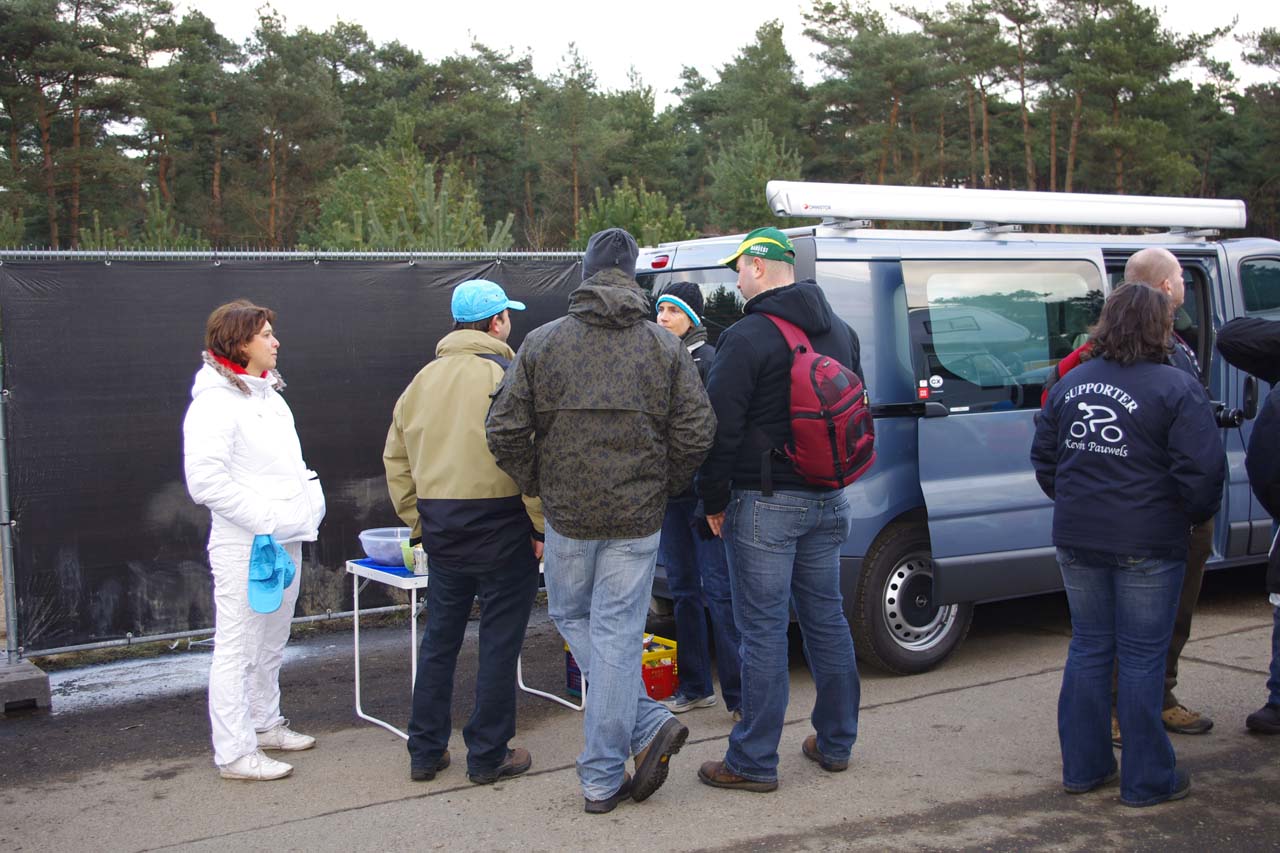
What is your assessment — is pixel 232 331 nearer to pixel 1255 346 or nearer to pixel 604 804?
pixel 604 804

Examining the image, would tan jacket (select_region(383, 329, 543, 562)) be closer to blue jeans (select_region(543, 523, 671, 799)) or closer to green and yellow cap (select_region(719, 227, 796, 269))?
blue jeans (select_region(543, 523, 671, 799))

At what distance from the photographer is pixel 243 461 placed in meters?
4.68

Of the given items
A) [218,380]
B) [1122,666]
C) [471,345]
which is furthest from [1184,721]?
[218,380]

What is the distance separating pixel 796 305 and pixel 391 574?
2016mm

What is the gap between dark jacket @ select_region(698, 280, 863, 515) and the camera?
4246mm

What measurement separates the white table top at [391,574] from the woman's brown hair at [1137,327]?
8.91ft

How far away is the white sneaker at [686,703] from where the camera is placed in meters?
5.51

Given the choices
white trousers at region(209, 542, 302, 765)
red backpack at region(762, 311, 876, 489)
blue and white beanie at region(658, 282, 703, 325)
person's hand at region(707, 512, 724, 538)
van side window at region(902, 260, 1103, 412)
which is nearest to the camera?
red backpack at region(762, 311, 876, 489)

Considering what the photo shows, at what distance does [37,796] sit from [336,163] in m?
35.7

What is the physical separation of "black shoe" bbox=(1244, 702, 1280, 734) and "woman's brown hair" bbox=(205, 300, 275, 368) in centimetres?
426

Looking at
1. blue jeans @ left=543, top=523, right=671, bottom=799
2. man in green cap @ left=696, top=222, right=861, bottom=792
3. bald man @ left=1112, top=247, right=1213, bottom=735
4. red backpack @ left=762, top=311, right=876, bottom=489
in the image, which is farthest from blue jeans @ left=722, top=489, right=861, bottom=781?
bald man @ left=1112, top=247, right=1213, bottom=735

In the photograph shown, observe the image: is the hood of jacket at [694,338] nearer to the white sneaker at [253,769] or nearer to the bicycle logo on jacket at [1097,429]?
the bicycle logo on jacket at [1097,429]

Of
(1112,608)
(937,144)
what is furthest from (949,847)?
(937,144)

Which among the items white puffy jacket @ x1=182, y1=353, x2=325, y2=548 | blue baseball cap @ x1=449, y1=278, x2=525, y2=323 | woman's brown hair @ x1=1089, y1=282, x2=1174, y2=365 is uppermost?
blue baseball cap @ x1=449, y1=278, x2=525, y2=323
